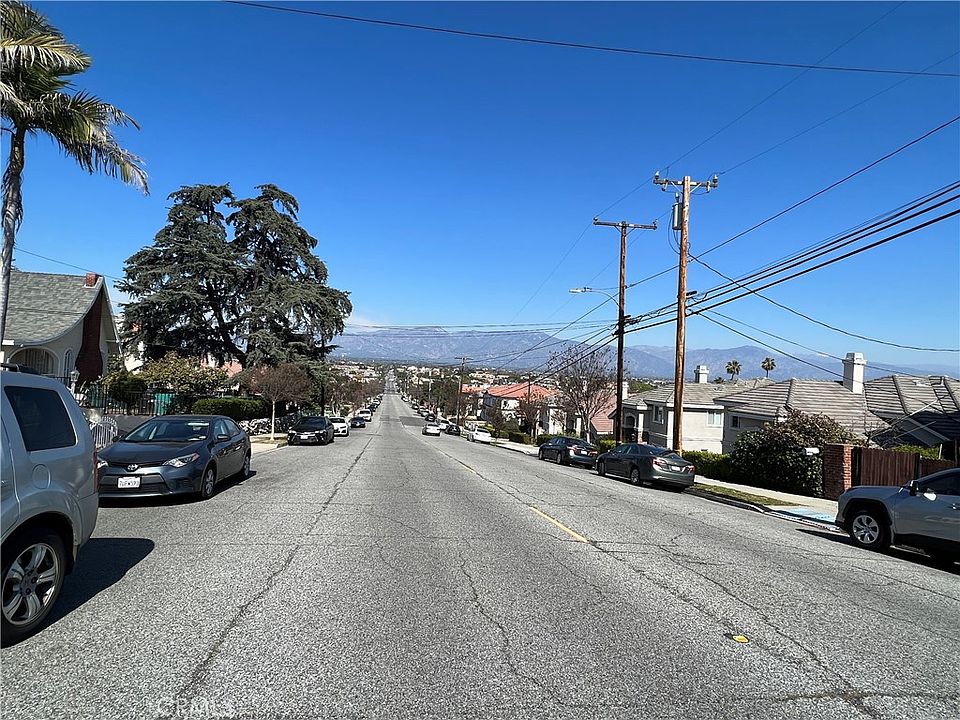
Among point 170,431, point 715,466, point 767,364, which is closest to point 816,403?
point 715,466

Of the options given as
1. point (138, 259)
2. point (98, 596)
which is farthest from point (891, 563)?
point (138, 259)

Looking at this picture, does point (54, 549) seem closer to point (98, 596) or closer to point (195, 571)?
point (98, 596)

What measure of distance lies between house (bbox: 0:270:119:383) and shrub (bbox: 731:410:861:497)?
24.5 meters

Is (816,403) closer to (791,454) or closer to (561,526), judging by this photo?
(791,454)

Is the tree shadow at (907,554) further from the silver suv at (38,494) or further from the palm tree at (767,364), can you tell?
the palm tree at (767,364)

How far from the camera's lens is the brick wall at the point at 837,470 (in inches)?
810

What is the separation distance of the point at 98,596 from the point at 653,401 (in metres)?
49.7

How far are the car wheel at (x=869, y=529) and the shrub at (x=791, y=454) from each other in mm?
11013

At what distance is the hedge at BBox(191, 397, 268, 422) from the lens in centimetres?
3749

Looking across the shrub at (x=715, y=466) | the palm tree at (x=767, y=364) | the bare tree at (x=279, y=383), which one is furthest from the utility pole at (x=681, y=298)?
the palm tree at (x=767, y=364)

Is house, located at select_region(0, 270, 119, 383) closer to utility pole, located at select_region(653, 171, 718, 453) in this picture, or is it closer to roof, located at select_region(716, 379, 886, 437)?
utility pole, located at select_region(653, 171, 718, 453)

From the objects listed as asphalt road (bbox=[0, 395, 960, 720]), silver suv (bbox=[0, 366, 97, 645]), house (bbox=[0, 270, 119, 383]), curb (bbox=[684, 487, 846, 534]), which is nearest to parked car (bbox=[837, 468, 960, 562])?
asphalt road (bbox=[0, 395, 960, 720])

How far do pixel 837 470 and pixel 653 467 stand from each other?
17.2 ft

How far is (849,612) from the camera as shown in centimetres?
712
